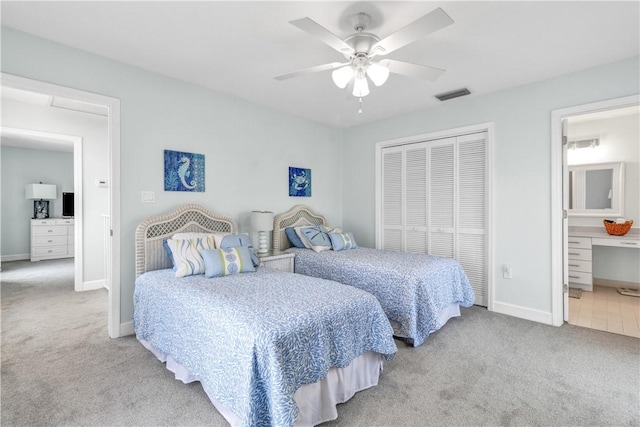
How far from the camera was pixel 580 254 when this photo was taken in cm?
437

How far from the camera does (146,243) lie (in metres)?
2.95

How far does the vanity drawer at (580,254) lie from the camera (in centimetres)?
430

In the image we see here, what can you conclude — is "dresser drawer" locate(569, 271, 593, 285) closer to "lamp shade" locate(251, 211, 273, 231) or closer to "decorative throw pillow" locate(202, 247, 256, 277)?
"lamp shade" locate(251, 211, 273, 231)

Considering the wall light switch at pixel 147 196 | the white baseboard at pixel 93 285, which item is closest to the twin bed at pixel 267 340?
the wall light switch at pixel 147 196

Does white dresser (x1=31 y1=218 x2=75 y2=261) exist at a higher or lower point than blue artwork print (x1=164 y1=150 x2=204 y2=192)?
lower

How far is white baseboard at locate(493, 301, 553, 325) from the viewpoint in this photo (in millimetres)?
3285

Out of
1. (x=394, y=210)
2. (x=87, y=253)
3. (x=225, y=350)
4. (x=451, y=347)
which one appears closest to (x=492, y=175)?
(x=394, y=210)

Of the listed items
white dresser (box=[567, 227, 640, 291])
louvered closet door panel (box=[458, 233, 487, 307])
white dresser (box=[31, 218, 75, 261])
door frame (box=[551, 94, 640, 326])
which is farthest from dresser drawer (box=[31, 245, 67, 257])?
white dresser (box=[567, 227, 640, 291])

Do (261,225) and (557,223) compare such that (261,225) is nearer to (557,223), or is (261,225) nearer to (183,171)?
(183,171)

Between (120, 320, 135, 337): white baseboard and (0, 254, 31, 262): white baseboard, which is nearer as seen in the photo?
(120, 320, 135, 337): white baseboard

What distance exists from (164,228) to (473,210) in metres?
3.58

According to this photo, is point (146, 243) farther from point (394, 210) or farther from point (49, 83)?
point (394, 210)

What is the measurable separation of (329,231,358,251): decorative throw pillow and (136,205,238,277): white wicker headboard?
1.40 metres

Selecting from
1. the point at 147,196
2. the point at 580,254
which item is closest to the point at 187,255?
the point at 147,196
